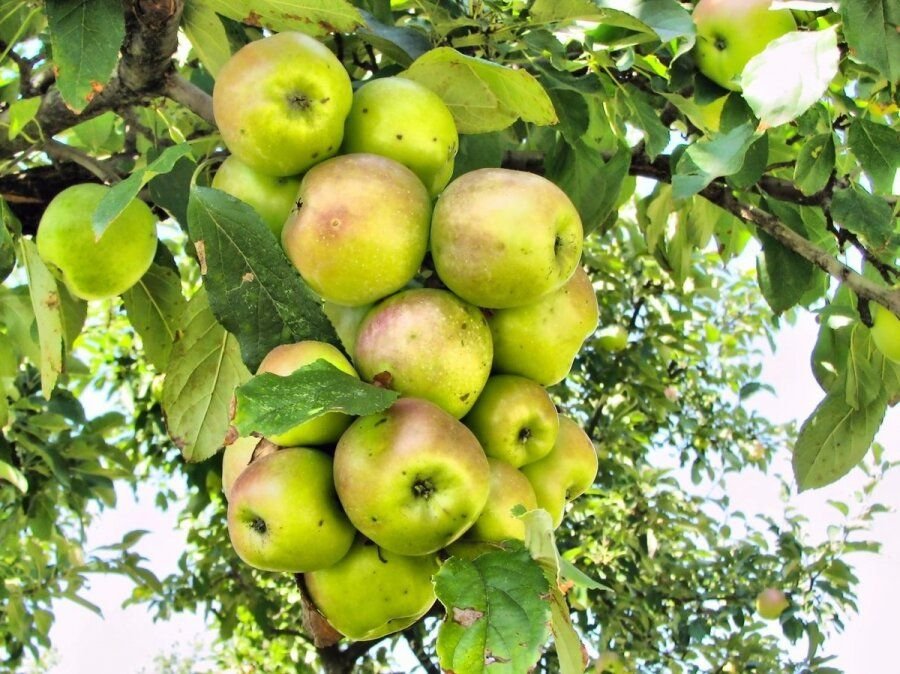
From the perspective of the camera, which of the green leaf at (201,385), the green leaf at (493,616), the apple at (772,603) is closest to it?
the green leaf at (493,616)

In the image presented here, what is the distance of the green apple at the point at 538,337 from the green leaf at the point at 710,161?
22 cm

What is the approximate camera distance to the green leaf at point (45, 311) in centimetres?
148

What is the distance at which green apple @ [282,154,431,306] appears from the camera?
1.06m

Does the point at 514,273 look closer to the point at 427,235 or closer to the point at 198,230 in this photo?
the point at 427,235

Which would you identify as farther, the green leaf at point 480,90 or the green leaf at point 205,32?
the green leaf at point 205,32

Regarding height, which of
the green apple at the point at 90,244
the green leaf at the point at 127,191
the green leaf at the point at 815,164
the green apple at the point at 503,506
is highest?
the green leaf at the point at 127,191

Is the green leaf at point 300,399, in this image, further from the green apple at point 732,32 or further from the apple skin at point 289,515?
the green apple at point 732,32

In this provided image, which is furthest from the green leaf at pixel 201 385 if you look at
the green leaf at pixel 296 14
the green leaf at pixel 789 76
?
the green leaf at pixel 789 76

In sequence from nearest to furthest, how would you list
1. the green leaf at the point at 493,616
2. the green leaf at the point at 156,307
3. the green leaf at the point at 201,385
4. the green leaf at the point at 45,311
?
the green leaf at the point at 493,616 < the green leaf at the point at 201,385 < the green leaf at the point at 45,311 < the green leaf at the point at 156,307

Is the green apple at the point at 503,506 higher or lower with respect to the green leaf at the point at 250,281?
lower

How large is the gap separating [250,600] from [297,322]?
3812 mm

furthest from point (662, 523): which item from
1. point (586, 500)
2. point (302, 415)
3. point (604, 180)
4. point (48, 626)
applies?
point (302, 415)

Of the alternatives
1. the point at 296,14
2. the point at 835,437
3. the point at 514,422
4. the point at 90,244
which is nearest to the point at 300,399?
the point at 514,422

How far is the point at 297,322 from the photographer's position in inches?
42.4
